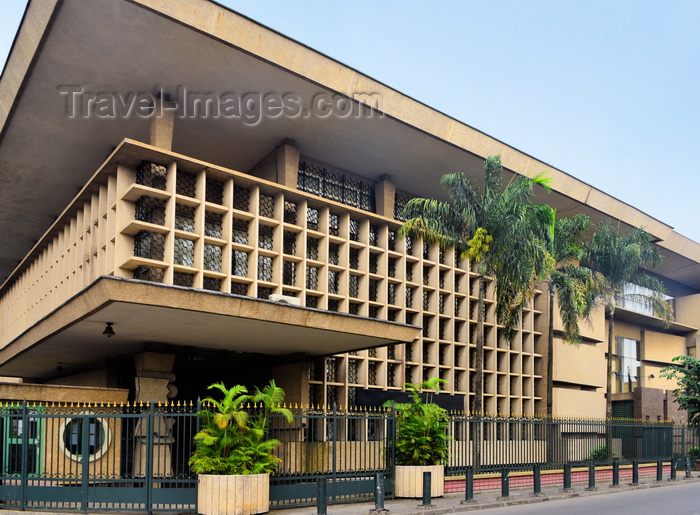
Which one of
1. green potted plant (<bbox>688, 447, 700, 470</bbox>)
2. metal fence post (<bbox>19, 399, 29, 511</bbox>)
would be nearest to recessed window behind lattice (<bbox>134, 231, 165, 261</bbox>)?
metal fence post (<bbox>19, 399, 29, 511</bbox>)

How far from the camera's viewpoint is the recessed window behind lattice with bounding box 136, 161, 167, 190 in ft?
76.4

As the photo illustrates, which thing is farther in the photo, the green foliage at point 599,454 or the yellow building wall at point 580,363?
the yellow building wall at point 580,363

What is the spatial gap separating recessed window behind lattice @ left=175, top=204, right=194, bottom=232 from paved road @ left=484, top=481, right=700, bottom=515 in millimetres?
12689

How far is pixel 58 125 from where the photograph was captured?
87.4 ft

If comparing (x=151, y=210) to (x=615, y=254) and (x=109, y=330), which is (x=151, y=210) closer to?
(x=109, y=330)

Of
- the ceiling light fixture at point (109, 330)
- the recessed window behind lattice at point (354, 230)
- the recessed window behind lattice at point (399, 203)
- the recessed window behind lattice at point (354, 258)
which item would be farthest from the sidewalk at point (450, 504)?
the recessed window behind lattice at point (399, 203)

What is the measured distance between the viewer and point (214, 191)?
25469 mm

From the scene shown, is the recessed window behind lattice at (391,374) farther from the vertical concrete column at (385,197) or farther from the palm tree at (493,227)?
the vertical concrete column at (385,197)

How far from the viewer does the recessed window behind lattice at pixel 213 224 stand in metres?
25.1

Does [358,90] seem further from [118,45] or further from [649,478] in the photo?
A: [649,478]

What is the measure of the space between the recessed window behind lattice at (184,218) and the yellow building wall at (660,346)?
3762 cm

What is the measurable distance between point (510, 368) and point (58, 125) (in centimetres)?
2289

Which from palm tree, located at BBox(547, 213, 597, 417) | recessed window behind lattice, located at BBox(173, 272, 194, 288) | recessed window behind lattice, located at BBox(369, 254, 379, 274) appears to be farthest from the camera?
palm tree, located at BBox(547, 213, 597, 417)

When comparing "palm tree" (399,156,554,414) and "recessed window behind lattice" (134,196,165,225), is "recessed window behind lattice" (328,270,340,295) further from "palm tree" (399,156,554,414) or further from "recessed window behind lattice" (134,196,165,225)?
"recessed window behind lattice" (134,196,165,225)
